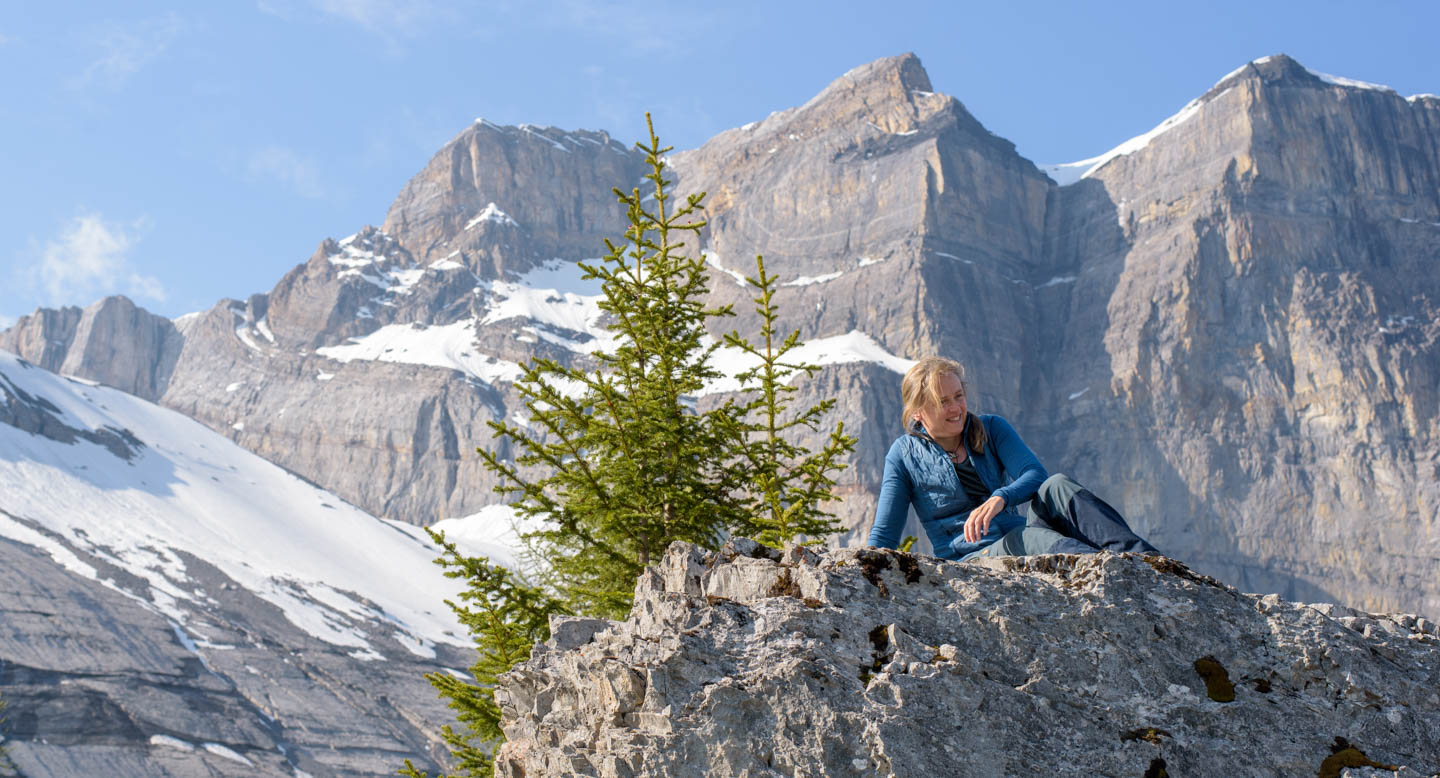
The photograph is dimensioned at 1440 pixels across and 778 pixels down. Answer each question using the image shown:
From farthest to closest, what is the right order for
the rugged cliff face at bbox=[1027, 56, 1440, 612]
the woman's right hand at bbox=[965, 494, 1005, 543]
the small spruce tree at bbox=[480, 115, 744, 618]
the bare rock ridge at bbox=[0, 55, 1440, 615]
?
the bare rock ridge at bbox=[0, 55, 1440, 615] < the rugged cliff face at bbox=[1027, 56, 1440, 612] < the small spruce tree at bbox=[480, 115, 744, 618] < the woman's right hand at bbox=[965, 494, 1005, 543]

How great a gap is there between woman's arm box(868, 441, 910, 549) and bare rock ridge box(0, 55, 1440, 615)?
13109 centimetres

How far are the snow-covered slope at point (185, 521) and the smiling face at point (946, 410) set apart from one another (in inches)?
3544

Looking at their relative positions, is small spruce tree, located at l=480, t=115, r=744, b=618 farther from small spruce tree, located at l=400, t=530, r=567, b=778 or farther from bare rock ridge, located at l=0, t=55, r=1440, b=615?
bare rock ridge, located at l=0, t=55, r=1440, b=615

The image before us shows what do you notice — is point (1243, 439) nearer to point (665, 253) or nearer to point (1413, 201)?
point (1413, 201)

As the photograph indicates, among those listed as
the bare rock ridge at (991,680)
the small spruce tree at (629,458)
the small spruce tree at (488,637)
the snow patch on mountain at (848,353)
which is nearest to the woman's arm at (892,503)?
the bare rock ridge at (991,680)

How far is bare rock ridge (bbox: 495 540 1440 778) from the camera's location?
4.00 metres

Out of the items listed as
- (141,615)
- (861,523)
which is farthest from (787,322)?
(141,615)

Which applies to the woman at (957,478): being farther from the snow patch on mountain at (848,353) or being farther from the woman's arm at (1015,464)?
→ the snow patch on mountain at (848,353)

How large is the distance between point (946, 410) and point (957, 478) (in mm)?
357

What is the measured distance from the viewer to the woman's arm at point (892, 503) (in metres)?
5.38

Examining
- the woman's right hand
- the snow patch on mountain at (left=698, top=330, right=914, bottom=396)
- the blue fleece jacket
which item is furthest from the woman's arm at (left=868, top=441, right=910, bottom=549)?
the snow patch on mountain at (left=698, top=330, right=914, bottom=396)

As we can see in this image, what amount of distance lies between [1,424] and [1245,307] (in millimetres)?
155521

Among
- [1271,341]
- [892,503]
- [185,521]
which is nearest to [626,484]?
[892,503]

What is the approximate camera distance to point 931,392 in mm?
5410
